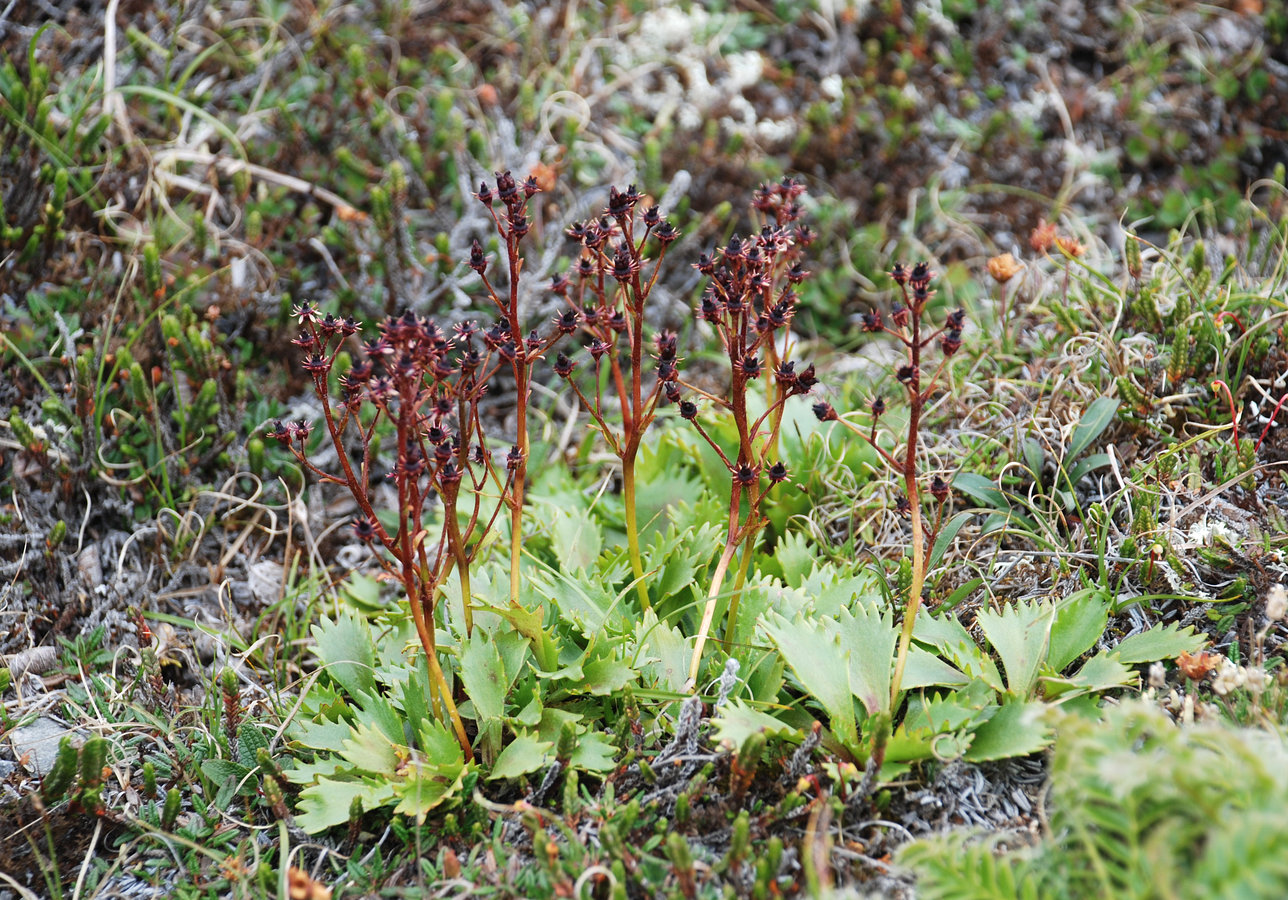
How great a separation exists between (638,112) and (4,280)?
2.72 m

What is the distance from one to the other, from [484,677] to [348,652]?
48 centimetres

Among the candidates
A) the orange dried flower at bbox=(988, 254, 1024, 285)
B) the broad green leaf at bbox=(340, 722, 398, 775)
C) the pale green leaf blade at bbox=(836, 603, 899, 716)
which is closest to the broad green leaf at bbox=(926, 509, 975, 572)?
the pale green leaf blade at bbox=(836, 603, 899, 716)

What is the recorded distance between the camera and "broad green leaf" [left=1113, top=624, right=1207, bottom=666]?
210cm

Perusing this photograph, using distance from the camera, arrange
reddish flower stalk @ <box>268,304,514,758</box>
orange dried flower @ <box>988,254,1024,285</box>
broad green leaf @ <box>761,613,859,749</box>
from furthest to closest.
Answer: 1. orange dried flower @ <box>988,254,1024,285</box>
2. broad green leaf @ <box>761,613,859,749</box>
3. reddish flower stalk @ <box>268,304,514,758</box>

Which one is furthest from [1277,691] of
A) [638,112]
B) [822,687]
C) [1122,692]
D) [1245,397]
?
[638,112]

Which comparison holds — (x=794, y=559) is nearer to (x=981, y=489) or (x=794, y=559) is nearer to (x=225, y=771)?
(x=981, y=489)

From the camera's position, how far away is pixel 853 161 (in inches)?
177

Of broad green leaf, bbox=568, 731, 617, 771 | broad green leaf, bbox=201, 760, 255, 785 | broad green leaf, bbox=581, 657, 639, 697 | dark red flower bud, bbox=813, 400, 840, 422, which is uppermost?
dark red flower bud, bbox=813, 400, 840, 422

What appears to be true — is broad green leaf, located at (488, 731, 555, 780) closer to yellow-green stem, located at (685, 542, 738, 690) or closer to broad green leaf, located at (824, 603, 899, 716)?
yellow-green stem, located at (685, 542, 738, 690)

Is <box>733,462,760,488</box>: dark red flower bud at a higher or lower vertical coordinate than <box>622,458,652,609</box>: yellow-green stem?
higher

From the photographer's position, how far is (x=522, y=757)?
6.65 ft

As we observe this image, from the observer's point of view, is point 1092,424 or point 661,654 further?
→ point 1092,424

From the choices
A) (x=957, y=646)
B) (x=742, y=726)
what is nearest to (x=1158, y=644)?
(x=957, y=646)

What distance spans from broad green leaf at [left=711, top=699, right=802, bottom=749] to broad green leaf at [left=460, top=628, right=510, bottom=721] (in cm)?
49
